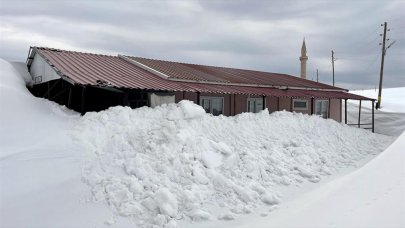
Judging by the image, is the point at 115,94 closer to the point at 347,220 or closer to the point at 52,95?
the point at 52,95

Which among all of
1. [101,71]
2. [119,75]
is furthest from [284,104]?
[101,71]

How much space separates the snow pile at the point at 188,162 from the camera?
8461 mm

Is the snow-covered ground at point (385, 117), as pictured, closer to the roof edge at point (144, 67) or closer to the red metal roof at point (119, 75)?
the red metal roof at point (119, 75)

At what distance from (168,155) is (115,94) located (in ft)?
19.6

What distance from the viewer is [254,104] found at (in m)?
20.8

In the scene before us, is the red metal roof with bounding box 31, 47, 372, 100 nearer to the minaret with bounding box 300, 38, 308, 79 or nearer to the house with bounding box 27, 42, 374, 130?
the house with bounding box 27, 42, 374, 130

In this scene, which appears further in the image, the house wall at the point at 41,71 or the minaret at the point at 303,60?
the minaret at the point at 303,60

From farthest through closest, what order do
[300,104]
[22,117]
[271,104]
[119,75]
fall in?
[300,104], [271,104], [119,75], [22,117]

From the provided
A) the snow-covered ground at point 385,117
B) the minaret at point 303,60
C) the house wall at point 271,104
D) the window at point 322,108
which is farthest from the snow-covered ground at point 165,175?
the minaret at point 303,60

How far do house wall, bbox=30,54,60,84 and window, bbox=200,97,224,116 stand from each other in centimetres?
748

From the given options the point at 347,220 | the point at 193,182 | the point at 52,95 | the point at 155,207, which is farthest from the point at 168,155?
the point at 52,95

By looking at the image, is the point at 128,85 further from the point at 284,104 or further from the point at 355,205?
the point at 284,104

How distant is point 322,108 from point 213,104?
412 inches

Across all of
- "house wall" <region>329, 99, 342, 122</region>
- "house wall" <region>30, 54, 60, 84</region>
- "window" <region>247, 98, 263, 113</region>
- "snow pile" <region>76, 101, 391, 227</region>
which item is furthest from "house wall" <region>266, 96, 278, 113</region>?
"house wall" <region>30, 54, 60, 84</region>
